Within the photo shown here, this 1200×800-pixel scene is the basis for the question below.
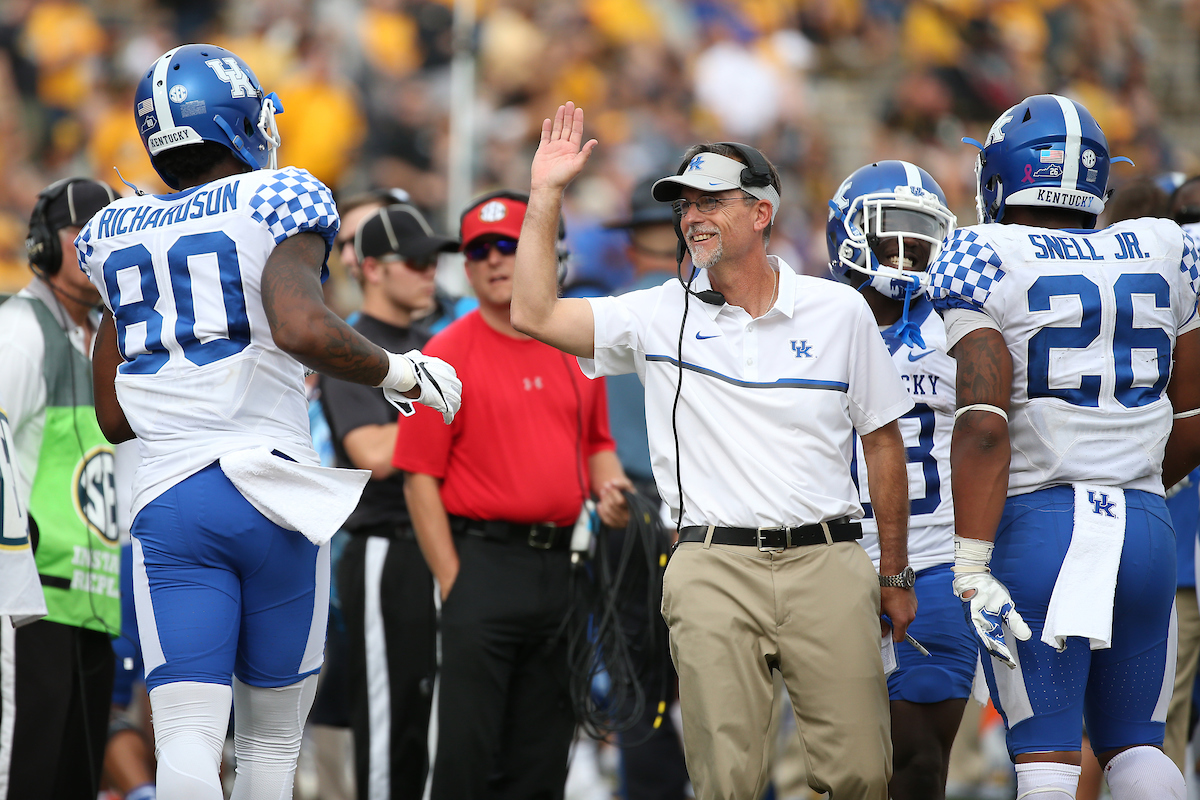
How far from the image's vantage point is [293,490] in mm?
3488

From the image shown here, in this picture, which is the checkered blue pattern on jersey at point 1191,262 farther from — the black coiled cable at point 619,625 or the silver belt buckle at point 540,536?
the silver belt buckle at point 540,536

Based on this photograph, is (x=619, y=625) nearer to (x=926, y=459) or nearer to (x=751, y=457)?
(x=926, y=459)

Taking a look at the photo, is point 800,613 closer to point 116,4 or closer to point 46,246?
point 46,246

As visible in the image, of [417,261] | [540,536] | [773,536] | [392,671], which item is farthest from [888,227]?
[392,671]

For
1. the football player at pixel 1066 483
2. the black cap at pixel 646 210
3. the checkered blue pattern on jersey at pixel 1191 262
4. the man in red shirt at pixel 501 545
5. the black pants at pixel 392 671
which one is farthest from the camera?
the black cap at pixel 646 210

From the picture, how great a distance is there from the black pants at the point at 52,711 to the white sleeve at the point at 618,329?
7.03ft

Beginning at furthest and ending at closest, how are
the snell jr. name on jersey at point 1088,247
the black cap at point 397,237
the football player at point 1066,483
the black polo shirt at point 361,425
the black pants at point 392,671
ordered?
the black cap at point 397,237 < the black polo shirt at point 361,425 < the black pants at point 392,671 < the snell jr. name on jersey at point 1088,247 < the football player at point 1066,483

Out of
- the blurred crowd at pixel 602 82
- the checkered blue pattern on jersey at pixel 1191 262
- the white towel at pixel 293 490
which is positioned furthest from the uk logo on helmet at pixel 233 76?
the blurred crowd at pixel 602 82

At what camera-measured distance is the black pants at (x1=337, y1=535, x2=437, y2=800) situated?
5.06 metres

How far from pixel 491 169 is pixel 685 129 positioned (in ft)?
7.65

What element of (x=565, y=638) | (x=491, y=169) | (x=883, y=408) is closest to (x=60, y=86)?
(x=491, y=169)

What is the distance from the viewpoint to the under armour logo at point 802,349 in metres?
3.58

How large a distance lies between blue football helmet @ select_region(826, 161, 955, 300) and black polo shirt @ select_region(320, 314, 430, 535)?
2.01m

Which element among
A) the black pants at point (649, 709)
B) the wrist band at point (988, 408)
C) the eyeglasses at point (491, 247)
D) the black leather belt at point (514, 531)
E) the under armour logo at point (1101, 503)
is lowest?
the black pants at point (649, 709)
